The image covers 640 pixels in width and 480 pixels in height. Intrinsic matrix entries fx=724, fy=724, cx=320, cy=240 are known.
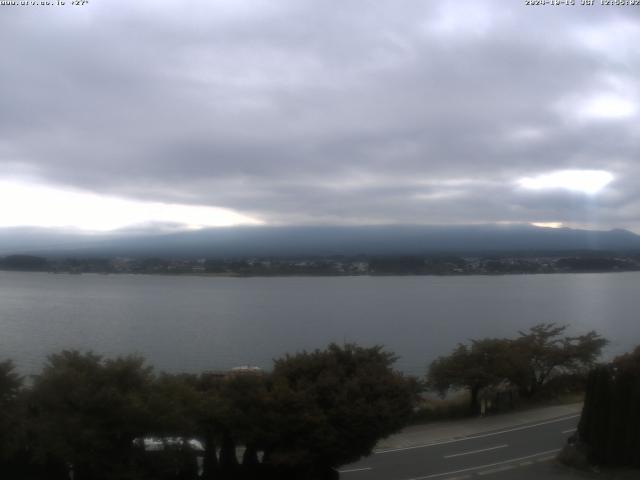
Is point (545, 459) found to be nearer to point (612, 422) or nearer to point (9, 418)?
point (612, 422)

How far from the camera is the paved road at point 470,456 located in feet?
47.2

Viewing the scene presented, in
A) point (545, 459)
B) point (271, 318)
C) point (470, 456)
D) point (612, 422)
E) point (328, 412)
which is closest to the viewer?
point (328, 412)

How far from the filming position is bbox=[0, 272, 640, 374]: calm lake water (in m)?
40.3

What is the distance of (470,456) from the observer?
1582 centimetres

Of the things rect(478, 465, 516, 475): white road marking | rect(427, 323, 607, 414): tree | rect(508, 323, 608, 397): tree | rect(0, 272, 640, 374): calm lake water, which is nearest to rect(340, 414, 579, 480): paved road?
rect(478, 465, 516, 475): white road marking

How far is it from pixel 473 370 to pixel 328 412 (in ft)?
38.6

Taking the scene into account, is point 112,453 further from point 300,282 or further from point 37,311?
point 300,282

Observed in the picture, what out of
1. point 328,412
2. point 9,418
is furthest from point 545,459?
point 9,418

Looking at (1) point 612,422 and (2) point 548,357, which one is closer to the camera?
(1) point 612,422

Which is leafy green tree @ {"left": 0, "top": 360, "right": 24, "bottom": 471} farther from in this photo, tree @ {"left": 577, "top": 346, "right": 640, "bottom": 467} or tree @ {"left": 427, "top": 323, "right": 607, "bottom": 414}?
tree @ {"left": 427, "top": 323, "right": 607, "bottom": 414}

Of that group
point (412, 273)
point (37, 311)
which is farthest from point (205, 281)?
point (37, 311)

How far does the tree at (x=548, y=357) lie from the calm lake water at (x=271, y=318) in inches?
345

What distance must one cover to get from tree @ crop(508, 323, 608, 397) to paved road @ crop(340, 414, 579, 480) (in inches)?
201

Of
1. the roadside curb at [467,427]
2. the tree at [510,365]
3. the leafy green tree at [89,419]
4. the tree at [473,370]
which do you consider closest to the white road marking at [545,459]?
the roadside curb at [467,427]
